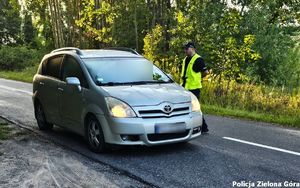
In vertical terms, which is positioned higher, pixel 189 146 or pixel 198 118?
pixel 198 118

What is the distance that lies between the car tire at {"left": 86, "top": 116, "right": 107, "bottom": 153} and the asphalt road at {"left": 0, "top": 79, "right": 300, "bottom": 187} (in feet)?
0.40

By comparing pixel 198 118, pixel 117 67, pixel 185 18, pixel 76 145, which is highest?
pixel 185 18

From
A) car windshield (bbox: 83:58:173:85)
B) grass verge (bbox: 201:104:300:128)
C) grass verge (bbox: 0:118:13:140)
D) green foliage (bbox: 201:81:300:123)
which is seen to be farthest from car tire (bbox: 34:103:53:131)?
green foliage (bbox: 201:81:300:123)

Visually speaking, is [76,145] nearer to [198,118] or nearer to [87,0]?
[198,118]

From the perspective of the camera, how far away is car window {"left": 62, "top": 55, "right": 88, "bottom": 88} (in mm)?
8212

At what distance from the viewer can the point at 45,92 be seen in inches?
379

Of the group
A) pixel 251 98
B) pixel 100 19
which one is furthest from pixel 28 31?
pixel 251 98

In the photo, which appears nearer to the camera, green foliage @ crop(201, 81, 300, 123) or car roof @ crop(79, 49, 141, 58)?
car roof @ crop(79, 49, 141, 58)

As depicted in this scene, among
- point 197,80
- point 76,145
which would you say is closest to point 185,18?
point 197,80

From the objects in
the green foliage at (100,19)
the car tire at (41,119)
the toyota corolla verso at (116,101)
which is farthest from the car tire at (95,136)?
the green foliage at (100,19)

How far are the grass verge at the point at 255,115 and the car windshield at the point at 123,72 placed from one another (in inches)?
156

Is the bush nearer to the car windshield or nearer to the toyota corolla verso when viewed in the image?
the toyota corolla verso

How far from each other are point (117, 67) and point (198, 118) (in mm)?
1781

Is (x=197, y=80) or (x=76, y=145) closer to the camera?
(x=76, y=145)
